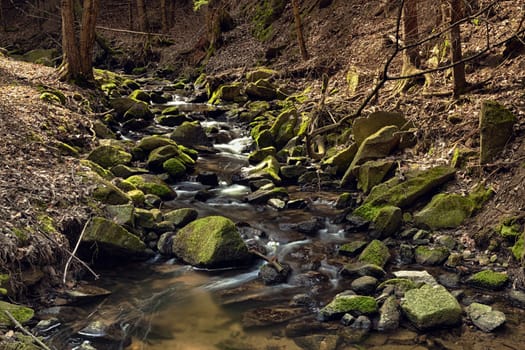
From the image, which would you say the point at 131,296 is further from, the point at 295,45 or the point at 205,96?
the point at 295,45

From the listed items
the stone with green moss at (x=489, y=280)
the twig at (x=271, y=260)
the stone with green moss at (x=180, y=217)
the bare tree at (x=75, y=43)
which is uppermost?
the bare tree at (x=75, y=43)

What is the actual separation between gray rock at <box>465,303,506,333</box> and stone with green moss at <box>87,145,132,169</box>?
26.3 feet

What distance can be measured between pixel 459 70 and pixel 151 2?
36382mm

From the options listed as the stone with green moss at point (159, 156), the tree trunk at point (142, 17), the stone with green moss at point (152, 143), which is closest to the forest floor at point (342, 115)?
the stone with green moss at point (152, 143)

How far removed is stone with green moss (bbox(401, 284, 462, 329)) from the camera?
5.66 metres

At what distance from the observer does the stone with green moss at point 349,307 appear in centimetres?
596

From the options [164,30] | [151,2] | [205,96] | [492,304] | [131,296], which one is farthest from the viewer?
[151,2]

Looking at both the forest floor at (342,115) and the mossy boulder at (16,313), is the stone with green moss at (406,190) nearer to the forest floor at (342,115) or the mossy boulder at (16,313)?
the forest floor at (342,115)

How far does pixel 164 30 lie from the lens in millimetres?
34250

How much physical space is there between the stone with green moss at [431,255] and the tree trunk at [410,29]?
691 centimetres

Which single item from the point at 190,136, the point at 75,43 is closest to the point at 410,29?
the point at 190,136

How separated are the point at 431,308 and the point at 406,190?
3.35m

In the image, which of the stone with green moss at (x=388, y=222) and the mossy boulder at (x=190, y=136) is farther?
the mossy boulder at (x=190, y=136)

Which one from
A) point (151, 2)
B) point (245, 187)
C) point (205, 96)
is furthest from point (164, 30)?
point (245, 187)
